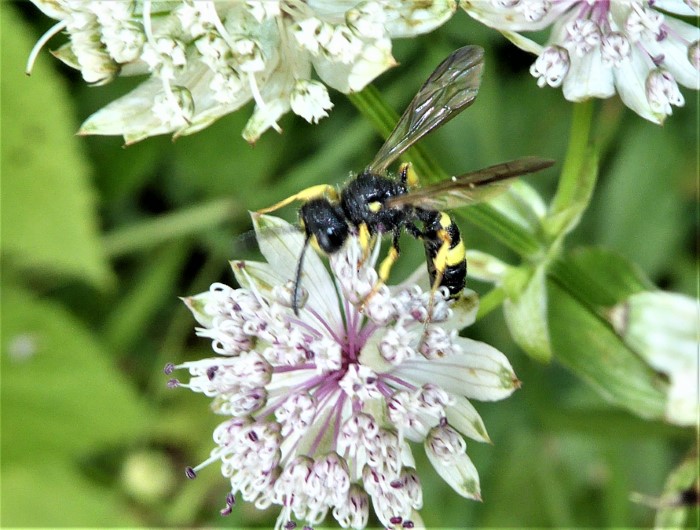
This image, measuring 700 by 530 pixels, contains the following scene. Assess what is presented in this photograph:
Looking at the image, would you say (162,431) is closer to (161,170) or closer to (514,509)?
(161,170)

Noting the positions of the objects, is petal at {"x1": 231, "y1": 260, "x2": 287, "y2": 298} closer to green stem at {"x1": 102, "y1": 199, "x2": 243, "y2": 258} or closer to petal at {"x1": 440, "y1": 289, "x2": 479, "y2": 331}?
petal at {"x1": 440, "y1": 289, "x2": 479, "y2": 331}

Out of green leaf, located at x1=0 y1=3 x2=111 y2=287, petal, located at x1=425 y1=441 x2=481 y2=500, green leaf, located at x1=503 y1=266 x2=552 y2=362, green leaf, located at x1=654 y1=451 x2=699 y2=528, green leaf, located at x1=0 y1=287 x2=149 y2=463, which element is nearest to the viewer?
petal, located at x1=425 y1=441 x2=481 y2=500

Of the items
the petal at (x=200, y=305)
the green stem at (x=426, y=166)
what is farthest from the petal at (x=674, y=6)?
the petal at (x=200, y=305)

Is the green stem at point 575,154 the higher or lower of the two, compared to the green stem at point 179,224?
higher

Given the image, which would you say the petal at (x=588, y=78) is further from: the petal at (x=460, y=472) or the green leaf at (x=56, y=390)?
the green leaf at (x=56, y=390)

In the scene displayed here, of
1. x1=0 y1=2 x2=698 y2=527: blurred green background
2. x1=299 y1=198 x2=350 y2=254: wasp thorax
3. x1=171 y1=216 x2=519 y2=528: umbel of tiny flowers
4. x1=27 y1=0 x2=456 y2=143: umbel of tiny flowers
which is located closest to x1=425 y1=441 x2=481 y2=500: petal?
x1=171 y1=216 x2=519 y2=528: umbel of tiny flowers

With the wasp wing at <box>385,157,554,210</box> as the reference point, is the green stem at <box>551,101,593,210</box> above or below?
below

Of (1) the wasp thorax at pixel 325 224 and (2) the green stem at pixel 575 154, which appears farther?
(2) the green stem at pixel 575 154
